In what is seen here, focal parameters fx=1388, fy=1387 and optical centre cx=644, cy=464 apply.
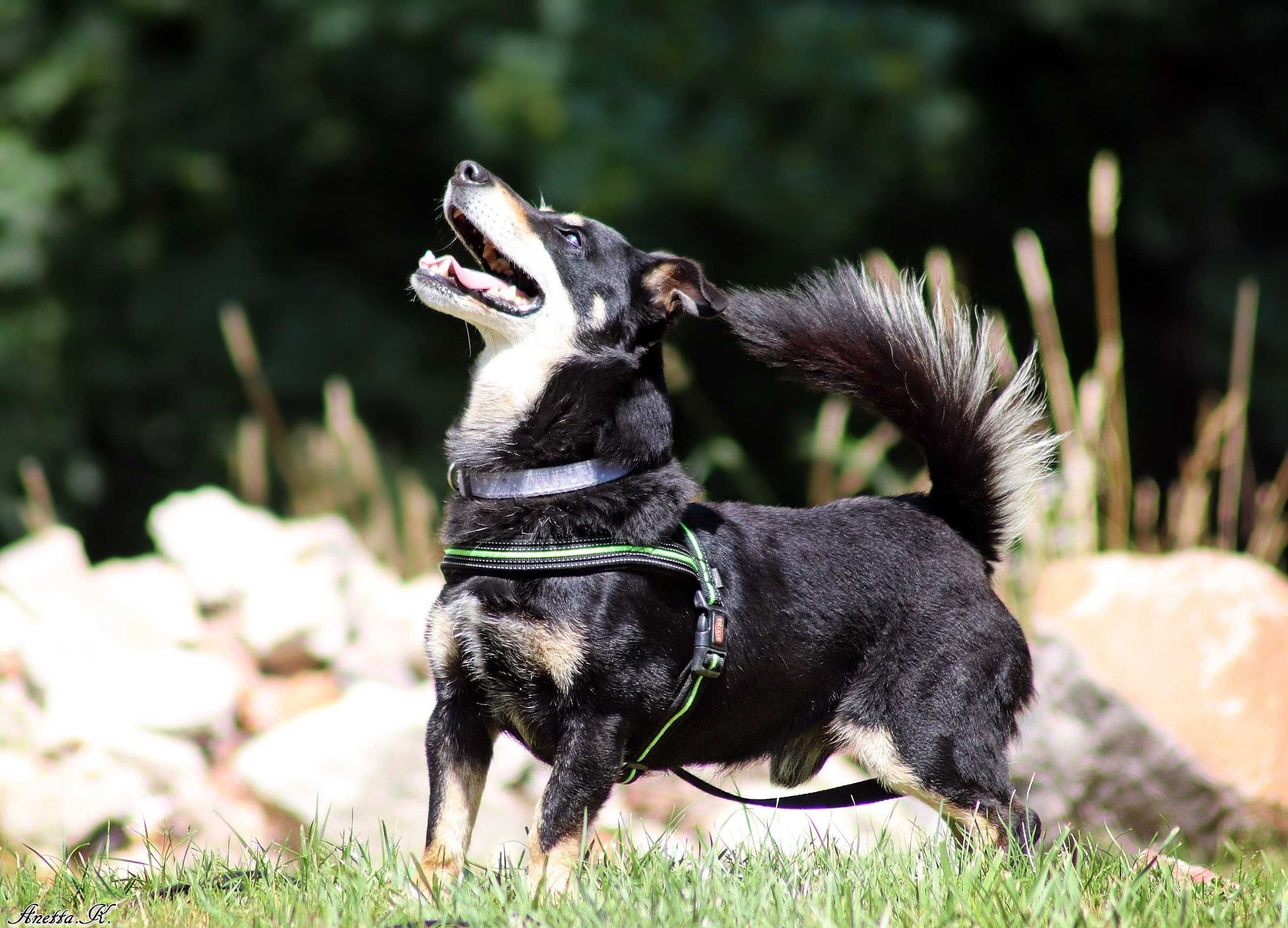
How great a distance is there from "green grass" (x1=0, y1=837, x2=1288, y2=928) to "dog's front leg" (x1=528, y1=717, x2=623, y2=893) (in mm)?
58

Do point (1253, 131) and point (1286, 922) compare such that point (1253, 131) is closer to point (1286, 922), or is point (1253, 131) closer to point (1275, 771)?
point (1275, 771)

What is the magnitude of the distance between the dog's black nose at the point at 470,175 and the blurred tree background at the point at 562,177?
5675mm

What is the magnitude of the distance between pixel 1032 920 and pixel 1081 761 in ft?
6.87

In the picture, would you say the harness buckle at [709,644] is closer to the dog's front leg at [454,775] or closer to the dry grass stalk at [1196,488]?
the dog's front leg at [454,775]

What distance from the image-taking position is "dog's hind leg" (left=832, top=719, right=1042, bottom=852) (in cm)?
335

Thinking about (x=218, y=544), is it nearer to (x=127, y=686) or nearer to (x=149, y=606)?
(x=149, y=606)

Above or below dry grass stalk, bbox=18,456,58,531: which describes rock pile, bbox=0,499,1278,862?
above

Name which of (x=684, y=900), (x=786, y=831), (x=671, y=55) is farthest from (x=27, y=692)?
(x=671, y=55)

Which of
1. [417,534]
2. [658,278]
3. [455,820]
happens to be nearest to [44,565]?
[417,534]

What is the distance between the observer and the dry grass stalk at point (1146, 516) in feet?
21.6

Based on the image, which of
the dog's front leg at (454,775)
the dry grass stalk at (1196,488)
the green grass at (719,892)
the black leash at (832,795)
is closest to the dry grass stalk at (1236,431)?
the dry grass stalk at (1196,488)

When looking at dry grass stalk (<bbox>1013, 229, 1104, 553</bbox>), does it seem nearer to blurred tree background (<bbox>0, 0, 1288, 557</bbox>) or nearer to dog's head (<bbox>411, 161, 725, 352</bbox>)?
dog's head (<bbox>411, 161, 725, 352</bbox>)

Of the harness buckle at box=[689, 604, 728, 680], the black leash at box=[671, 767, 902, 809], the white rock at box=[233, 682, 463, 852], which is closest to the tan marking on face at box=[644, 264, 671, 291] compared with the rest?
the harness buckle at box=[689, 604, 728, 680]

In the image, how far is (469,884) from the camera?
9.59ft
